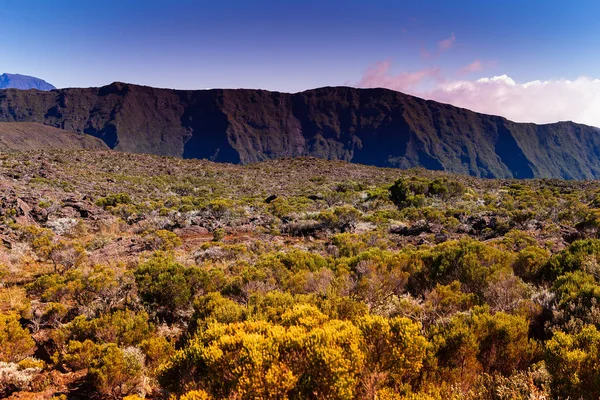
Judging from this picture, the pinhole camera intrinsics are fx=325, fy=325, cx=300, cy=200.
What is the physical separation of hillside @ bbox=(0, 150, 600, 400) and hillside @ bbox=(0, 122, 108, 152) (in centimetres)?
9186

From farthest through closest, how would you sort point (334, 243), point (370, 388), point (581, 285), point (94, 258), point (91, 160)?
1. point (91, 160)
2. point (334, 243)
3. point (94, 258)
4. point (581, 285)
5. point (370, 388)

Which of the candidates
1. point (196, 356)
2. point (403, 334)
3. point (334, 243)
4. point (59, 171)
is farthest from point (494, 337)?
point (59, 171)

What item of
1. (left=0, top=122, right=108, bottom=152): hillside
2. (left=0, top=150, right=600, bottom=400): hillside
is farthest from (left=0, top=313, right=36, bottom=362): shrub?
(left=0, top=122, right=108, bottom=152): hillside

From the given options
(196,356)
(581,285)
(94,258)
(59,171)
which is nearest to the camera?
(196,356)

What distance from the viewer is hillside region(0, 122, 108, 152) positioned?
9856 cm

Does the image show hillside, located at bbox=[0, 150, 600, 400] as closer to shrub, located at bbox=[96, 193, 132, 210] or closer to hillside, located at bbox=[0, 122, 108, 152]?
shrub, located at bbox=[96, 193, 132, 210]

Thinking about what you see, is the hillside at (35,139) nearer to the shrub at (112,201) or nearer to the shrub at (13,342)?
the shrub at (112,201)

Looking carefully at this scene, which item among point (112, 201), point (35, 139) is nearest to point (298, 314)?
point (112, 201)

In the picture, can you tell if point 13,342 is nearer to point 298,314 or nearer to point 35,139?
point 298,314

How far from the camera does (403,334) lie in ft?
14.4

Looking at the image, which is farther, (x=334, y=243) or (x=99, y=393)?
(x=334, y=243)

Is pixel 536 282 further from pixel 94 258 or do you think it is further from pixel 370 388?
pixel 94 258

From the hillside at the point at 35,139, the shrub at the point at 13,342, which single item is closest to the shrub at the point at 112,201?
the shrub at the point at 13,342

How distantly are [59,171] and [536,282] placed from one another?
46929 mm
